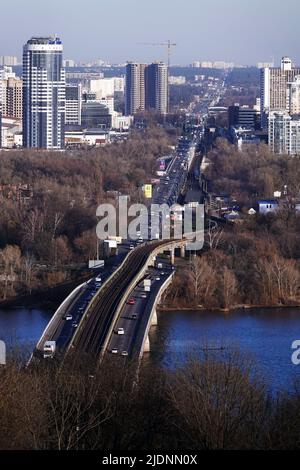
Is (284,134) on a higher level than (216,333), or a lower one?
higher

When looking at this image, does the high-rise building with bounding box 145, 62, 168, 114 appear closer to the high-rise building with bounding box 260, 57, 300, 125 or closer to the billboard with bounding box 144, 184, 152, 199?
the high-rise building with bounding box 260, 57, 300, 125

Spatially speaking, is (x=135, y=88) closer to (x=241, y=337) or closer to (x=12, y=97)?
(x=12, y=97)

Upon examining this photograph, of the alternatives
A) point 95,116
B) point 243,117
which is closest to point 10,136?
point 95,116

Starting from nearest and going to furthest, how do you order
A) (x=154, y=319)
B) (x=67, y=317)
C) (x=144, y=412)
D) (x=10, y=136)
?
(x=144, y=412)
(x=67, y=317)
(x=154, y=319)
(x=10, y=136)

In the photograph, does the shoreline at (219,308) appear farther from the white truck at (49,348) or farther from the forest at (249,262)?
the white truck at (49,348)

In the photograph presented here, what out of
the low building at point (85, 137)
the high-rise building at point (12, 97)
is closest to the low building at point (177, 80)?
the high-rise building at point (12, 97)
